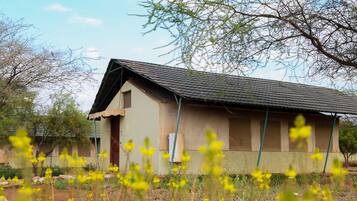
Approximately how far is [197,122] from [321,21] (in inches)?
221

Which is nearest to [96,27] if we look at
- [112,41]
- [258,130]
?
[112,41]

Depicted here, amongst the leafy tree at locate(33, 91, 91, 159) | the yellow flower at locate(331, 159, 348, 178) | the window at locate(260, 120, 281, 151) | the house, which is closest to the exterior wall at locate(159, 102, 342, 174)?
the house

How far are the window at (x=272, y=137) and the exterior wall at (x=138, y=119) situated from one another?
4.23m

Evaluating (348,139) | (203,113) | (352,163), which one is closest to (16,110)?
(203,113)

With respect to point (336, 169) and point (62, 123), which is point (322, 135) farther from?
point (336, 169)

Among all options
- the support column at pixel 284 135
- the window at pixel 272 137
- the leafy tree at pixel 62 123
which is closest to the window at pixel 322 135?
the support column at pixel 284 135

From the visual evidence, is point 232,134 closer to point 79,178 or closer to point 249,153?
point 249,153

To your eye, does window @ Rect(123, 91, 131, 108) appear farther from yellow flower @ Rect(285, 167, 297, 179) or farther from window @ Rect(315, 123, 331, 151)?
yellow flower @ Rect(285, 167, 297, 179)

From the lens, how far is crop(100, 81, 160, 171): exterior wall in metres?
14.8

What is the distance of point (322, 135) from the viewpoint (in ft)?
61.9

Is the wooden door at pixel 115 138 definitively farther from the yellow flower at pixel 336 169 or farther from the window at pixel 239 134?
the yellow flower at pixel 336 169

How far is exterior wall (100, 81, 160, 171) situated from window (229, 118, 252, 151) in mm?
2751

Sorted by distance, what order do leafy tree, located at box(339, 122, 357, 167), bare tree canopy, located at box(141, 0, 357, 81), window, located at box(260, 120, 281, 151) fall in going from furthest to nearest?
leafy tree, located at box(339, 122, 357, 167) < window, located at box(260, 120, 281, 151) < bare tree canopy, located at box(141, 0, 357, 81)

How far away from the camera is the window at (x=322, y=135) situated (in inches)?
734
